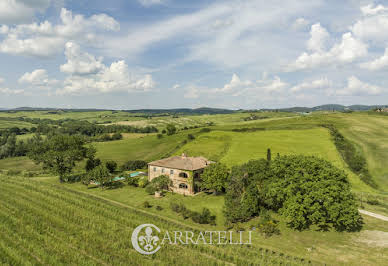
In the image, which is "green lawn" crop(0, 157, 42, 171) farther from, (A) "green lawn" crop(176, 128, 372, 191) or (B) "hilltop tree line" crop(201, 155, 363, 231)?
(B) "hilltop tree line" crop(201, 155, 363, 231)

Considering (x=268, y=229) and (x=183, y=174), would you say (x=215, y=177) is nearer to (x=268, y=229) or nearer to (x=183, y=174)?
(x=183, y=174)

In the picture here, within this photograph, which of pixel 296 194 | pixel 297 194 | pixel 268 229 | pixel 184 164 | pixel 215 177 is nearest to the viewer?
pixel 268 229

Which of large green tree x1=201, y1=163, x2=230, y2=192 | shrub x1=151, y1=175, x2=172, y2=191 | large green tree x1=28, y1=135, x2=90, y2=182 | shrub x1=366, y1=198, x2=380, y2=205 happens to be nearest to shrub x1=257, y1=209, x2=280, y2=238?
large green tree x1=201, y1=163, x2=230, y2=192

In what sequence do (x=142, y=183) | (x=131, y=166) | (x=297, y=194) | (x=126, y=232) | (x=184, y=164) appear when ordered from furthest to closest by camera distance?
(x=131, y=166) → (x=142, y=183) → (x=184, y=164) → (x=297, y=194) → (x=126, y=232)

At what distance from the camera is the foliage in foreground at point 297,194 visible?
120 ft

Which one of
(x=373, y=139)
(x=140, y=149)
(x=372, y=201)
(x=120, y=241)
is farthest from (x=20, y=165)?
(x=373, y=139)

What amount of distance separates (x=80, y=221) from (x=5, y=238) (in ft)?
31.4

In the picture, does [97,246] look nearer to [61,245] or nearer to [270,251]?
[61,245]

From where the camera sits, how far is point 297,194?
38.5 metres

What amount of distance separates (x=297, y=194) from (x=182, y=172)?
29.8 meters

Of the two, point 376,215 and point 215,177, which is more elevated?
point 215,177

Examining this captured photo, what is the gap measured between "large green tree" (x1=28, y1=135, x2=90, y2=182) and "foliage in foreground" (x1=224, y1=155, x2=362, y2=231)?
168 ft

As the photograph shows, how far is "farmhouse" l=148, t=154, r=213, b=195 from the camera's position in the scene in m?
59.2

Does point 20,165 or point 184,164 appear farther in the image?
point 20,165
